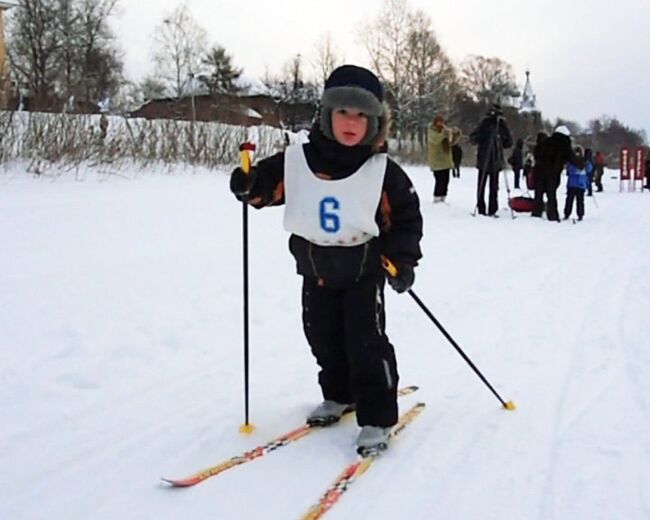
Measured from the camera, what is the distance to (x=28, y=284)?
197 inches

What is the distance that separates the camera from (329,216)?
3.00 m

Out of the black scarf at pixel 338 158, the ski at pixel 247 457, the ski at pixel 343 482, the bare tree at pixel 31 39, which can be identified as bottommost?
the ski at pixel 343 482

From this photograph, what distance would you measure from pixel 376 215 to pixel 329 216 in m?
0.21

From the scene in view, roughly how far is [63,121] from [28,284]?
5206 mm

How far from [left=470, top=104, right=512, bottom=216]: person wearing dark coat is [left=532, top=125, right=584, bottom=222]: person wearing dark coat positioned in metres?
0.67

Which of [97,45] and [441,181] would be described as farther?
[97,45]

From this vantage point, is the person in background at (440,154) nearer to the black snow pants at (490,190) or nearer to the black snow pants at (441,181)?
the black snow pants at (441,181)

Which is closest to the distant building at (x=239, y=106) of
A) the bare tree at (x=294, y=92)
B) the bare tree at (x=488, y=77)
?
the bare tree at (x=294, y=92)

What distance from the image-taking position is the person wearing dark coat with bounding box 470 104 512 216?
12.2m

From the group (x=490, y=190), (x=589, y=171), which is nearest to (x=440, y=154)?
(x=490, y=190)

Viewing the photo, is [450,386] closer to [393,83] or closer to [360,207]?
[360,207]

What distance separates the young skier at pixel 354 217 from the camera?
2.98 m

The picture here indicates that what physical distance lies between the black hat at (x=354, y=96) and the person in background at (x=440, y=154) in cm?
1006

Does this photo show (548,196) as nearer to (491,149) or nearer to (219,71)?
(491,149)
